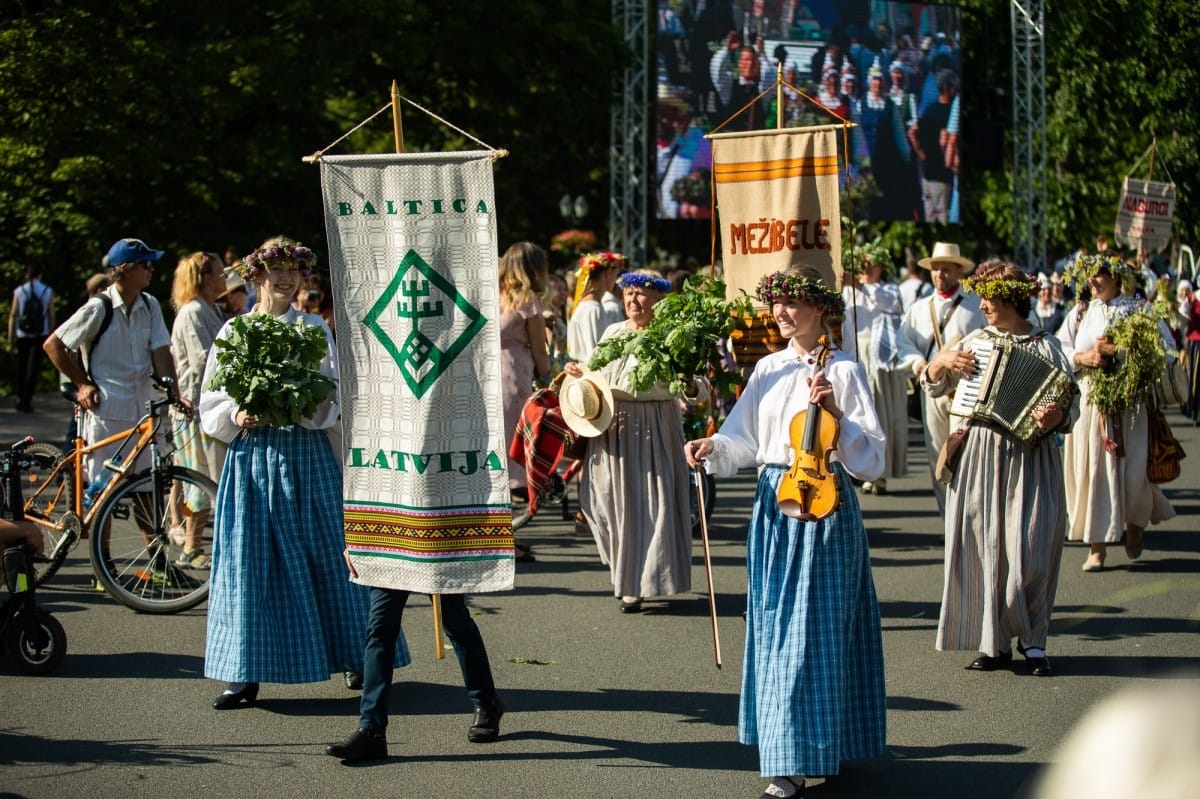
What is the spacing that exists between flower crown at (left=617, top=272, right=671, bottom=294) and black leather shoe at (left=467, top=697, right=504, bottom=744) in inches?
130

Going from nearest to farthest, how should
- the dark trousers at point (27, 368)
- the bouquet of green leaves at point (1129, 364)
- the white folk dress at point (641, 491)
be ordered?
the white folk dress at point (641, 491) < the bouquet of green leaves at point (1129, 364) < the dark trousers at point (27, 368)

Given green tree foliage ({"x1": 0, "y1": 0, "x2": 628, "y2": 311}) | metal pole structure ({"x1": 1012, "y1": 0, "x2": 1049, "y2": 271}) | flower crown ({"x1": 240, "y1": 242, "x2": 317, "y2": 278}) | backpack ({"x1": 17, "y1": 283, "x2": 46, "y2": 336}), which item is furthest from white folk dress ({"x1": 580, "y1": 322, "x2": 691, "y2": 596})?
metal pole structure ({"x1": 1012, "y1": 0, "x2": 1049, "y2": 271})

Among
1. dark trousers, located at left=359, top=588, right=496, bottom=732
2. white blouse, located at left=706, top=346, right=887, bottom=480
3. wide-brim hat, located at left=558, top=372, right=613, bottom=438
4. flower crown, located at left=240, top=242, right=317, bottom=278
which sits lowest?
dark trousers, located at left=359, top=588, right=496, bottom=732

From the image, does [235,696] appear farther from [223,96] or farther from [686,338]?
[223,96]

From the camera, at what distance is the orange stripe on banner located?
8.07m

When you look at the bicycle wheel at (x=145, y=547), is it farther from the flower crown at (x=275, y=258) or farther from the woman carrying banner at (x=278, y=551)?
the flower crown at (x=275, y=258)

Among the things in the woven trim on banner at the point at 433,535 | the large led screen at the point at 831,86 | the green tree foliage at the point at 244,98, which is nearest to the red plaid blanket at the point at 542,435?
the woven trim on banner at the point at 433,535

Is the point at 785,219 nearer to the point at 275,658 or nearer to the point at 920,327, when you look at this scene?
the point at 920,327

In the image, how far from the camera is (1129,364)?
9938mm

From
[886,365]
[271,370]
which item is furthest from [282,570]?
[886,365]

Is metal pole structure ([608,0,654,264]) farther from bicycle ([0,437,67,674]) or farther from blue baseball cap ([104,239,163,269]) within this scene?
bicycle ([0,437,67,674])

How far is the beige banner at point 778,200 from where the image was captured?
809 centimetres

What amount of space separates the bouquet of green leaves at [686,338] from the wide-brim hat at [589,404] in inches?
15.6

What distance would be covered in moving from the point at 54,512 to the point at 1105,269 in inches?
261
